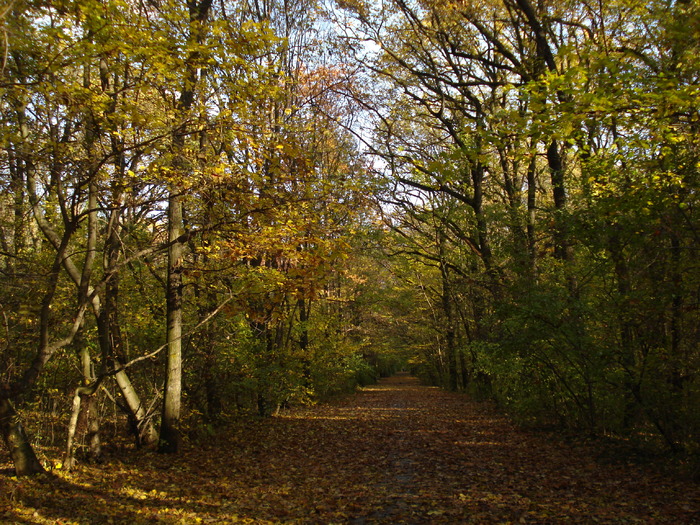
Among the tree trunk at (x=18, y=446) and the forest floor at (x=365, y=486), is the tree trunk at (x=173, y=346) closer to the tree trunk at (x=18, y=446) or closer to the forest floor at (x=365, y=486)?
the forest floor at (x=365, y=486)

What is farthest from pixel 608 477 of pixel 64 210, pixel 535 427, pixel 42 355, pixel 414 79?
pixel 414 79

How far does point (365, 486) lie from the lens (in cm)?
645

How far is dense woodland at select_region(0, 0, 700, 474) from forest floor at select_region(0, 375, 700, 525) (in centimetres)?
80

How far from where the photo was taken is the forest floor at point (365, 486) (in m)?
5.08

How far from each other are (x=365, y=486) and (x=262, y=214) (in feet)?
15.1

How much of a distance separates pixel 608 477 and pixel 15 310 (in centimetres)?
998

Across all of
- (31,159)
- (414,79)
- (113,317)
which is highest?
(414,79)

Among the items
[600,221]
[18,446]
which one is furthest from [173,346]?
[600,221]

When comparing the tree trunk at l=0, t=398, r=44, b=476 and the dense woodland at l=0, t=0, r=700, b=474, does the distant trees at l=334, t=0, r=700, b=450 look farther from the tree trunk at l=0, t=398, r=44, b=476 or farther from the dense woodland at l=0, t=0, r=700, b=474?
the tree trunk at l=0, t=398, r=44, b=476

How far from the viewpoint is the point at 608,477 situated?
6.18 m

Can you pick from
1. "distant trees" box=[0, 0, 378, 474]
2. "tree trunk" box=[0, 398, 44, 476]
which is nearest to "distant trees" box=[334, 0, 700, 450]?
"distant trees" box=[0, 0, 378, 474]

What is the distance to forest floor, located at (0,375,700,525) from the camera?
508 centimetres

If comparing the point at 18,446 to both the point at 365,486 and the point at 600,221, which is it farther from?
the point at 600,221

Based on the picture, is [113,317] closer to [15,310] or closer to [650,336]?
[15,310]
